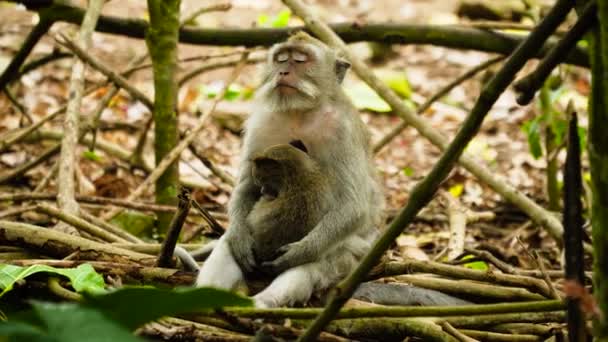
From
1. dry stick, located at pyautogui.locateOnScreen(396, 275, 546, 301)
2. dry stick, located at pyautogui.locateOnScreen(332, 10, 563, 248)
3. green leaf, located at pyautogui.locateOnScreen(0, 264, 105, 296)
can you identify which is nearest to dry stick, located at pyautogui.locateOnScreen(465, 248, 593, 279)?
dry stick, located at pyautogui.locateOnScreen(396, 275, 546, 301)

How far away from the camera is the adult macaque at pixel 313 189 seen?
16.1ft

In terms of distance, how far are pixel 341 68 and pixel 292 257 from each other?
1.55 metres

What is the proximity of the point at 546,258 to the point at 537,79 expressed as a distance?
4.92 metres

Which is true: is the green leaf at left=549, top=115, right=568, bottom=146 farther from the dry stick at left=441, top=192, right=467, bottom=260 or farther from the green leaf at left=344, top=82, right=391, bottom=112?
the green leaf at left=344, top=82, right=391, bottom=112

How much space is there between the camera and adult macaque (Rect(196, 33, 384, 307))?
16.1ft

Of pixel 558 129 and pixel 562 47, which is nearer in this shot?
pixel 562 47

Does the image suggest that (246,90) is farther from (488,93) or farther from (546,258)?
(488,93)

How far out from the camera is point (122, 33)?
7422 mm

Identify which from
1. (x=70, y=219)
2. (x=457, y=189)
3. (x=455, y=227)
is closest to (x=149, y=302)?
(x=70, y=219)

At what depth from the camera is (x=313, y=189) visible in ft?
16.8

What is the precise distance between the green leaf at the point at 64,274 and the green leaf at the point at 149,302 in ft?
6.30

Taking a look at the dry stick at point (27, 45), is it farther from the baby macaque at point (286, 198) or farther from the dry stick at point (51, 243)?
the baby macaque at point (286, 198)

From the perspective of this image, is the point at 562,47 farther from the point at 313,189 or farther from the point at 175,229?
the point at 313,189

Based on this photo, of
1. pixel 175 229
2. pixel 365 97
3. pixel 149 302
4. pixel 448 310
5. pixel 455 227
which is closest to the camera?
pixel 149 302
